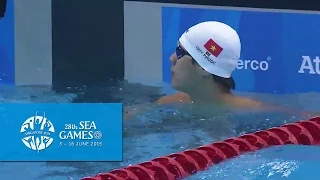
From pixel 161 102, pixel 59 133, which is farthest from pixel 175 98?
pixel 59 133

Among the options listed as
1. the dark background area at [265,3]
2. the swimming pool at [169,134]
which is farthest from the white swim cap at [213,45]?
the swimming pool at [169,134]

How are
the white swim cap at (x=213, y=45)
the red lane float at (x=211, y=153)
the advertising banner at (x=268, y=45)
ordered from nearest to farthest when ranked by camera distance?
the red lane float at (x=211, y=153) → the white swim cap at (x=213, y=45) → the advertising banner at (x=268, y=45)

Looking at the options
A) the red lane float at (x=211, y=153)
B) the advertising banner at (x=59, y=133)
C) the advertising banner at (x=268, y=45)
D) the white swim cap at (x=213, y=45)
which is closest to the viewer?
the red lane float at (x=211, y=153)

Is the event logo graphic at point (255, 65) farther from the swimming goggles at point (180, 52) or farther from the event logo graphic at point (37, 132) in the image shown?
the event logo graphic at point (37, 132)

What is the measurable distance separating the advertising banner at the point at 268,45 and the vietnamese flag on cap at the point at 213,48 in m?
0.15

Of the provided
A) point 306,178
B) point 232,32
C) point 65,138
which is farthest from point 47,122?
point 306,178

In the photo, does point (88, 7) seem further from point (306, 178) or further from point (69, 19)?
point (306, 178)

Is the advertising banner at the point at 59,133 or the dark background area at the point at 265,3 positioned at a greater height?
the dark background area at the point at 265,3

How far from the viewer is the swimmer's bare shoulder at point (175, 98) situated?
2.96 m

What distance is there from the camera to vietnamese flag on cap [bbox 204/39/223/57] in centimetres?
279

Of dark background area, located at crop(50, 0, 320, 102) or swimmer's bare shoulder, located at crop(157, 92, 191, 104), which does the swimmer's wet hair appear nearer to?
swimmer's bare shoulder, located at crop(157, 92, 191, 104)

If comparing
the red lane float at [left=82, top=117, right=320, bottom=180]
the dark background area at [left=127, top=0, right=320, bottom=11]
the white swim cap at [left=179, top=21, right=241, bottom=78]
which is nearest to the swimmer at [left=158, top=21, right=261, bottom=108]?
the white swim cap at [left=179, top=21, right=241, bottom=78]

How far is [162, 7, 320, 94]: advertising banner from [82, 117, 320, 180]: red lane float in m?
0.27

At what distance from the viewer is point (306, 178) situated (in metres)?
2.10
